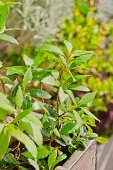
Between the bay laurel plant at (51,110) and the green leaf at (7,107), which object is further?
the bay laurel plant at (51,110)

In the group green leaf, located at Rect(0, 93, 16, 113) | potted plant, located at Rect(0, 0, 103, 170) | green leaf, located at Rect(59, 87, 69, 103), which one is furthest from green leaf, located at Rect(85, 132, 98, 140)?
green leaf, located at Rect(0, 93, 16, 113)

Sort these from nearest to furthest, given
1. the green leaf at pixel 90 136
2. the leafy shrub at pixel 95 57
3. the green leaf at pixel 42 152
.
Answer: the green leaf at pixel 42 152, the green leaf at pixel 90 136, the leafy shrub at pixel 95 57

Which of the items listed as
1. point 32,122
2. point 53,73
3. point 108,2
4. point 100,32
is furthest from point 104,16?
point 32,122

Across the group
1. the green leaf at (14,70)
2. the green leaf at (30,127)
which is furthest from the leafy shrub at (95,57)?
the green leaf at (30,127)

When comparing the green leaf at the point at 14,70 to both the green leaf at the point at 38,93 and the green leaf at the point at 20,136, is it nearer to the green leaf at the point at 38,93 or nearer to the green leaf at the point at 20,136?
the green leaf at the point at 38,93

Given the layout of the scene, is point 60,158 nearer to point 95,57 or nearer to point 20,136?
point 20,136

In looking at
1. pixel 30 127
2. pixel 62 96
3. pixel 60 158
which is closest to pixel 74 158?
pixel 60 158

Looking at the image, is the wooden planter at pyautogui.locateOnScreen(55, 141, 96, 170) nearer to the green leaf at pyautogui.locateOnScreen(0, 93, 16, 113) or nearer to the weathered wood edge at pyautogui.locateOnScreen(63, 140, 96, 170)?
the weathered wood edge at pyautogui.locateOnScreen(63, 140, 96, 170)
